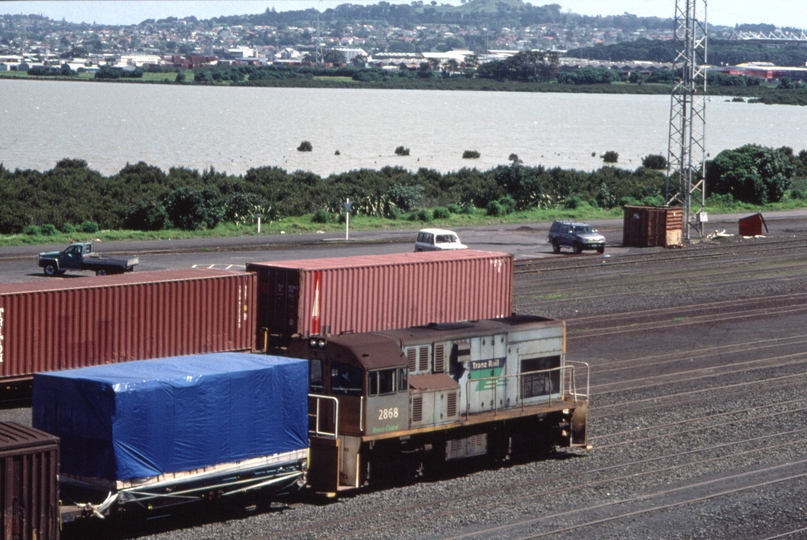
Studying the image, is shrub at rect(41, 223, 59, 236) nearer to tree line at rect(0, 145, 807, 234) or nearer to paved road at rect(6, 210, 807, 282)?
tree line at rect(0, 145, 807, 234)

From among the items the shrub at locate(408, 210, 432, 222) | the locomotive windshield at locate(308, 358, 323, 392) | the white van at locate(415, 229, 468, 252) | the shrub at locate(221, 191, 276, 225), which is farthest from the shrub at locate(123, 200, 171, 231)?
the locomotive windshield at locate(308, 358, 323, 392)

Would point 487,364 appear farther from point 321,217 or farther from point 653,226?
point 321,217

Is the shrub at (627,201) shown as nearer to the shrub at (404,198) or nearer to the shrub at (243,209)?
the shrub at (404,198)

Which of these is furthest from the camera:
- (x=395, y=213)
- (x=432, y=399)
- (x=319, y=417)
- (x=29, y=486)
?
(x=395, y=213)

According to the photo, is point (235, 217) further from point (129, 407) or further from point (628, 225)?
point (129, 407)

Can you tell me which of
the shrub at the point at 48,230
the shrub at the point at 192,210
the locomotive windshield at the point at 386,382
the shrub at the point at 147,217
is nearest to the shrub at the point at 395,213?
the shrub at the point at 192,210

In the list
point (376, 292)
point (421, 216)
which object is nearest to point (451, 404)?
point (376, 292)

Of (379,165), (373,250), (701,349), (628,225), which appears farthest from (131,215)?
(379,165)
